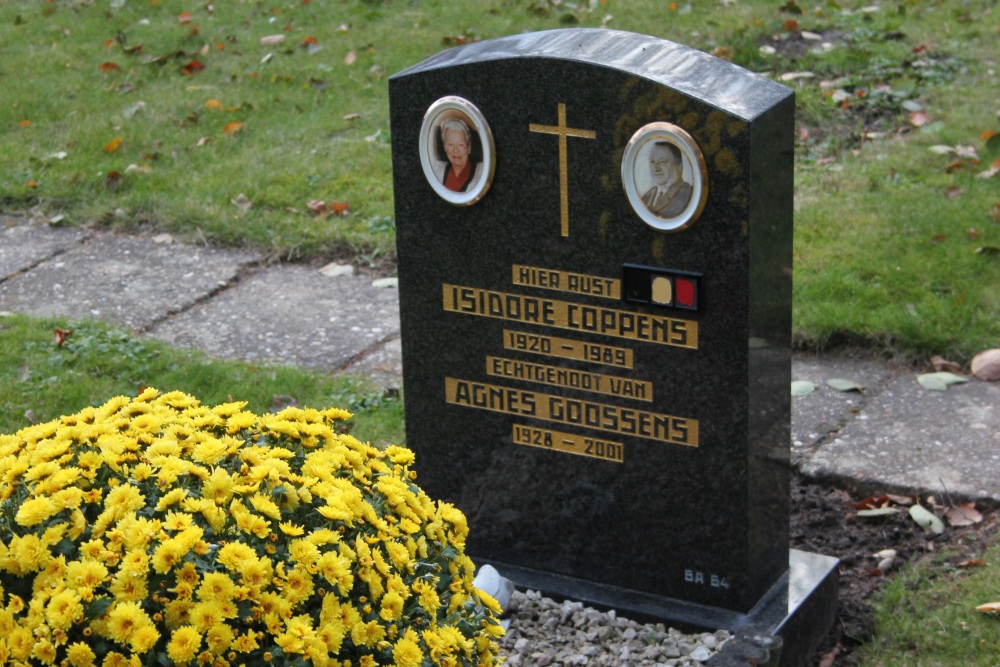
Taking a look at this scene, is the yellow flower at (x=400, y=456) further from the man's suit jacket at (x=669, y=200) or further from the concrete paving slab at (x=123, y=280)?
the concrete paving slab at (x=123, y=280)

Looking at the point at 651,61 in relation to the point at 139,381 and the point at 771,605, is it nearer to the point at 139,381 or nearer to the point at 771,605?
the point at 771,605

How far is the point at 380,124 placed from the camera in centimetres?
754

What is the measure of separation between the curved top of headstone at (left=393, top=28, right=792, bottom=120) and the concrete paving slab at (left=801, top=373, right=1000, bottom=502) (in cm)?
148

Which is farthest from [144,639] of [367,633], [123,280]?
[123,280]

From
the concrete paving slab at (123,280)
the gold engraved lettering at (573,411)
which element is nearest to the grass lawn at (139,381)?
the concrete paving slab at (123,280)

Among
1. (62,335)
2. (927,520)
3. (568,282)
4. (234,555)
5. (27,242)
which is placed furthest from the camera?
(27,242)

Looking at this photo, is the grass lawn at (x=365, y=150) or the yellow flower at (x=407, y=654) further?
the grass lawn at (x=365, y=150)

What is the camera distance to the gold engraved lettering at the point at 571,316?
362 centimetres

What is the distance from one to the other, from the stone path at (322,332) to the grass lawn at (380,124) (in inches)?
6.9

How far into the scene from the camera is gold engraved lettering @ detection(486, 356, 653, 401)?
3.73 meters

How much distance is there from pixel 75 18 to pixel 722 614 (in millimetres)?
7209

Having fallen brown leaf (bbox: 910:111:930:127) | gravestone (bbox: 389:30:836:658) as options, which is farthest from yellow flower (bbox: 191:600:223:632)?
fallen brown leaf (bbox: 910:111:930:127)

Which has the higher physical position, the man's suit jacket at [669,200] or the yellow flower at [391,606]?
the man's suit jacket at [669,200]

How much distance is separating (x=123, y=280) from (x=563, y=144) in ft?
10.3
